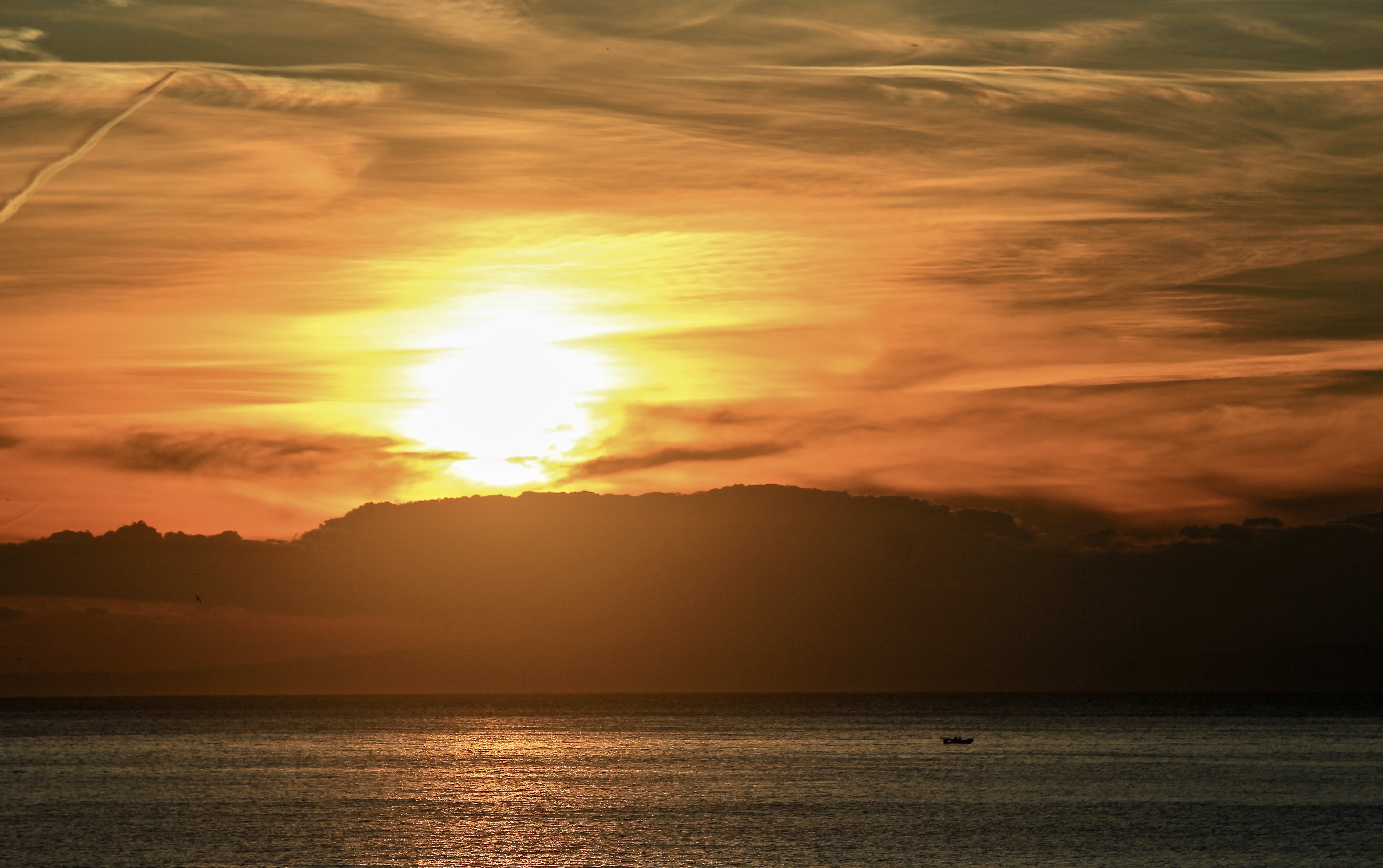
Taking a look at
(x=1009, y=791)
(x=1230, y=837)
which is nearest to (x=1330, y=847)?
(x=1230, y=837)

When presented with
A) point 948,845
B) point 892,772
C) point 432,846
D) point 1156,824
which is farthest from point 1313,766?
point 432,846

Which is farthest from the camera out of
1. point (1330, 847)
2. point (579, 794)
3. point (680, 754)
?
point (680, 754)

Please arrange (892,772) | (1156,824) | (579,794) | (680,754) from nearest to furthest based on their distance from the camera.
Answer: (1156,824) → (579,794) → (892,772) → (680,754)

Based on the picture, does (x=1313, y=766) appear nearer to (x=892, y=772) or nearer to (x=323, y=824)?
(x=892, y=772)

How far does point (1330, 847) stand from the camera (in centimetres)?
8738

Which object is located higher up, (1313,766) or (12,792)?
(12,792)

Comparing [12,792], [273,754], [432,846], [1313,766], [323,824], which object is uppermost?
[432,846]

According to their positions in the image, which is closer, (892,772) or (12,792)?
(12,792)

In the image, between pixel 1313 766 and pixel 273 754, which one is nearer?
pixel 1313 766

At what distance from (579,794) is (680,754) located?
62.0 m

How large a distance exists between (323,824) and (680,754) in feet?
288

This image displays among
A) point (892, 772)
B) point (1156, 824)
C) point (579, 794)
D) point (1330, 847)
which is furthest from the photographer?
point (892, 772)

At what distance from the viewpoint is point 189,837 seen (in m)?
97.6

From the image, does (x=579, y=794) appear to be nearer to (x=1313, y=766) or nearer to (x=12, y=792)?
(x=12, y=792)
